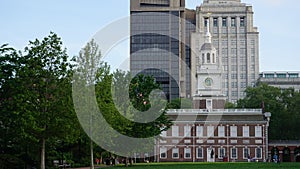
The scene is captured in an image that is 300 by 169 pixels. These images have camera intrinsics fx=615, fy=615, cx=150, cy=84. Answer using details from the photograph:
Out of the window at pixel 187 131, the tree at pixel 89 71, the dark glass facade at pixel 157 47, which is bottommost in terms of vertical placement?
the window at pixel 187 131

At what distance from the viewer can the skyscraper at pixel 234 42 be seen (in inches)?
6033

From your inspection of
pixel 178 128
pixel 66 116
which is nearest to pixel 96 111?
pixel 66 116

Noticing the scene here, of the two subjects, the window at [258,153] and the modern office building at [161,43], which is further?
the modern office building at [161,43]

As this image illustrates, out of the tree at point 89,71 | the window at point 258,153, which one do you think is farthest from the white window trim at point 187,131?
the tree at point 89,71

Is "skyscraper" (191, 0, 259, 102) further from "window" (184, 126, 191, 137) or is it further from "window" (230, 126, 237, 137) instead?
"window" (184, 126, 191, 137)

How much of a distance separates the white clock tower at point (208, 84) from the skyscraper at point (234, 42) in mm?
70386

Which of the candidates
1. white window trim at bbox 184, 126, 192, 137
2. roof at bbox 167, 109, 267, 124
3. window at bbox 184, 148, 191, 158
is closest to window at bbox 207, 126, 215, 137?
roof at bbox 167, 109, 267, 124

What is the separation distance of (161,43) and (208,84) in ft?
180

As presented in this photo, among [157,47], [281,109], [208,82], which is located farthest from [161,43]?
[208,82]

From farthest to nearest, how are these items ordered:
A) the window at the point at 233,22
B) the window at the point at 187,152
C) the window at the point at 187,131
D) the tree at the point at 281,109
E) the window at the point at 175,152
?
the window at the point at 233,22
the tree at the point at 281,109
the window at the point at 175,152
the window at the point at 187,152
the window at the point at 187,131

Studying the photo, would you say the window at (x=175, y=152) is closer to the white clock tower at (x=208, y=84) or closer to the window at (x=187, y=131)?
the window at (x=187, y=131)

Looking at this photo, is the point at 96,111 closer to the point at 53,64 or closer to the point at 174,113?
the point at 53,64

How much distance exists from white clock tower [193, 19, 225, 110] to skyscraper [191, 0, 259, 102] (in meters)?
70.4

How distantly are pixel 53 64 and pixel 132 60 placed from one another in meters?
92.7
